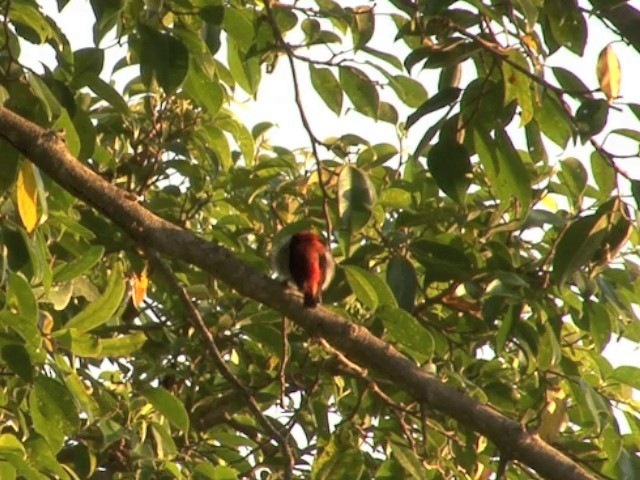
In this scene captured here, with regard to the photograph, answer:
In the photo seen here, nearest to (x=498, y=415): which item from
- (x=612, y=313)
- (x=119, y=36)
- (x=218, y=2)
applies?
(x=612, y=313)

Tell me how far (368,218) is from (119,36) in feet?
3.04

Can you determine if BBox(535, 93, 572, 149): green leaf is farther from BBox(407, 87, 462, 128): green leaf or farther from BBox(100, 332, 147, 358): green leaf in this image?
BBox(100, 332, 147, 358): green leaf

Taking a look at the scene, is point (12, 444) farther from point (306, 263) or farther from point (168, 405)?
point (306, 263)

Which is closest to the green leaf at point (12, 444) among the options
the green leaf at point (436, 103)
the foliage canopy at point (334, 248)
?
the foliage canopy at point (334, 248)

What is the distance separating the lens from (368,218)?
2.87m

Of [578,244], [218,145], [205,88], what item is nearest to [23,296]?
[205,88]

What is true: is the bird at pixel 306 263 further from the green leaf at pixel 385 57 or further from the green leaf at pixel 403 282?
the green leaf at pixel 385 57

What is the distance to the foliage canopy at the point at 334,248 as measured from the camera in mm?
2766

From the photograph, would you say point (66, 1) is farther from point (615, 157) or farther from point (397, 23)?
point (615, 157)

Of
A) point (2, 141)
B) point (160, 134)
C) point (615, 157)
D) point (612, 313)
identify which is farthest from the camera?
point (160, 134)

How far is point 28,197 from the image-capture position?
2.96 m

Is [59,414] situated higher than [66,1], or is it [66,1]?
[66,1]

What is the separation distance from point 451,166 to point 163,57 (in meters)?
0.72

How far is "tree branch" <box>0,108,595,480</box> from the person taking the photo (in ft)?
9.05
